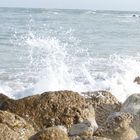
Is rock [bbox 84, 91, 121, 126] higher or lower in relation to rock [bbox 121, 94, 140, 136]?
lower

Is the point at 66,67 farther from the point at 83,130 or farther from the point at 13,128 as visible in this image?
the point at 13,128

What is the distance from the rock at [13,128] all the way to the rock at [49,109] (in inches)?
43.3

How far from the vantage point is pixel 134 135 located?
16.5ft

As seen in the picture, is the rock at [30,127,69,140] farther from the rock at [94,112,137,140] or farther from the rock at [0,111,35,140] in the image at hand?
the rock at [94,112,137,140]

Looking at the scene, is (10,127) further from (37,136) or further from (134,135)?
(134,135)

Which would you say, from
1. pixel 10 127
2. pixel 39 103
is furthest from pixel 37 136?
pixel 39 103

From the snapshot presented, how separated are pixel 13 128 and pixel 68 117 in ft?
4.82

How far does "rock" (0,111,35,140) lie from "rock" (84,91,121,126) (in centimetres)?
194

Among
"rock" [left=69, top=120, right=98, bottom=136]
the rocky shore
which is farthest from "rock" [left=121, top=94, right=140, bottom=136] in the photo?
"rock" [left=69, top=120, right=98, bottom=136]

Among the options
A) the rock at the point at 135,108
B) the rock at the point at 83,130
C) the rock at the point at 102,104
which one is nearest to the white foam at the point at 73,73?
the rock at the point at 102,104

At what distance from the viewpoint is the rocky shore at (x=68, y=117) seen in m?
4.54

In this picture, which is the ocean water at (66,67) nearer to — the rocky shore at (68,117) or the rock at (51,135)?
the rocky shore at (68,117)

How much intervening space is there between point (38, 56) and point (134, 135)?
34.5 ft

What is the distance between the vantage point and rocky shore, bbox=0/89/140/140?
454 centimetres
